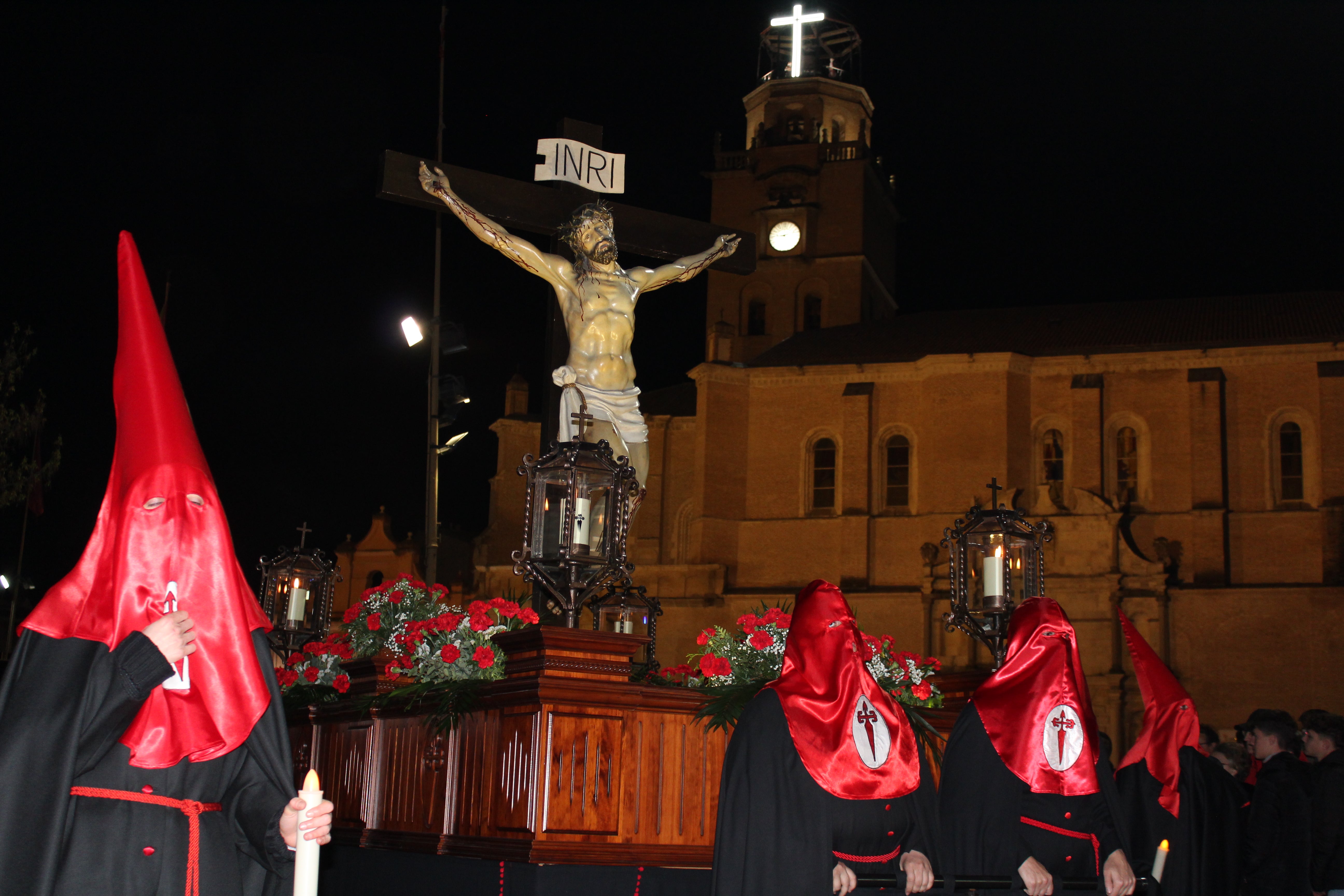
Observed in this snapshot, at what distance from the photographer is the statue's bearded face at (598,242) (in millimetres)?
9086

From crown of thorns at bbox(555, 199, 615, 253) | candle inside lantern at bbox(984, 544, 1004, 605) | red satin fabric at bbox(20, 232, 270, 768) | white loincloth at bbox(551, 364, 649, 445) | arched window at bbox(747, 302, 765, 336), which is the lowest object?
red satin fabric at bbox(20, 232, 270, 768)

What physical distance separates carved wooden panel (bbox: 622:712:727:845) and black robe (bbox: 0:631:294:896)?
2.88 metres

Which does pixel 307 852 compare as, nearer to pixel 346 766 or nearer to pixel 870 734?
pixel 870 734

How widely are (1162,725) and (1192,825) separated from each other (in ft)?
2.31

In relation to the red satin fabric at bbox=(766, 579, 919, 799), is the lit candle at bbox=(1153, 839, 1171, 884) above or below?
below

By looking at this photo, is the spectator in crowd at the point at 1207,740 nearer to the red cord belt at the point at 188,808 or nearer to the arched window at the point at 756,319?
the red cord belt at the point at 188,808

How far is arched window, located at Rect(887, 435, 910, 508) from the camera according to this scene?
40.2 m

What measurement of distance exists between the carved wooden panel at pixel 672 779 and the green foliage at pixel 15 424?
56.3 ft

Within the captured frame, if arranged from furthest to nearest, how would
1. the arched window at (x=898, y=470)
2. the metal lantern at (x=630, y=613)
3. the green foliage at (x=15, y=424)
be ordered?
the arched window at (x=898, y=470)
the green foliage at (x=15, y=424)
the metal lantern at (x=630, y=613)

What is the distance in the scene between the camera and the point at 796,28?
5094cm

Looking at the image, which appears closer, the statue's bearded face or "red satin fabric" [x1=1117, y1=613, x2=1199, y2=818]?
"red satin fabric" [x1=1117, y1=613, x2=1199, y2=818]

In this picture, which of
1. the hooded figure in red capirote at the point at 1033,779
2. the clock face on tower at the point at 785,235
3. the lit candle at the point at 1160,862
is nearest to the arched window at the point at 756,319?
the clock face on tower at the point at 785,235

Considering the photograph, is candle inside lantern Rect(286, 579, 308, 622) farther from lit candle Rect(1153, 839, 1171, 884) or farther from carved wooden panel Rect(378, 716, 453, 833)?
lit candle Rect(1153, 839, 1171, 884)

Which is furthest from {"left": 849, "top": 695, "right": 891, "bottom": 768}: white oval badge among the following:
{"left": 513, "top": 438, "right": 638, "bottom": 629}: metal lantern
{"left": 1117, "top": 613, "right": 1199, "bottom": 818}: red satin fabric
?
{"left": 1117, "top": 613, "right": 1199, "bottom": 818}: red satin fabric
